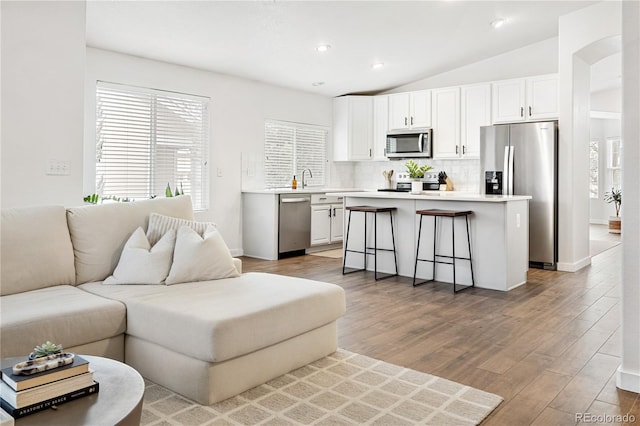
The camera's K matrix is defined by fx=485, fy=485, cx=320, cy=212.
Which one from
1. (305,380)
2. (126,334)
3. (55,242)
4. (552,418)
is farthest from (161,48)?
(552,418)

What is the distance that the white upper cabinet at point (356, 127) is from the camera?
25.6 ft

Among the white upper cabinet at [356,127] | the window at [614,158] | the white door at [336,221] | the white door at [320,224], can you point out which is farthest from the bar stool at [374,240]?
the window at [614,158]

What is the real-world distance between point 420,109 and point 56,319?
19.8 ft

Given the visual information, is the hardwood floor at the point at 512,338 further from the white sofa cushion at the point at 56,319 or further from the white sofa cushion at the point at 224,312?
the white sofa cushion at the point at 56,319

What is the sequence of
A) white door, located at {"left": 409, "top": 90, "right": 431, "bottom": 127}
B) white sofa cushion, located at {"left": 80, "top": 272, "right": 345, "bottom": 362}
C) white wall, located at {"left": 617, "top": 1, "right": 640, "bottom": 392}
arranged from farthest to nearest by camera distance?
white door, located at {"left": 409, "top": 90, "right": 431, "bottom": 127}, white wall, located at {"left": 617, "top": 1, "right": 640, "bottom": 392}, white sofa cushion, located at {"left": 80, "top": 272, "right": 345, "bottom": 362}

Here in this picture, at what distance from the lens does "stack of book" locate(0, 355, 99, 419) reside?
136 centimetres

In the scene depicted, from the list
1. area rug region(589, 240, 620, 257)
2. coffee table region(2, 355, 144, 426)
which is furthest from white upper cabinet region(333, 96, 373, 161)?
coffee table region(2, 355, 144, 426)

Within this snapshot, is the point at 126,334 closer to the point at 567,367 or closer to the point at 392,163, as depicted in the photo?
the point at 567,367

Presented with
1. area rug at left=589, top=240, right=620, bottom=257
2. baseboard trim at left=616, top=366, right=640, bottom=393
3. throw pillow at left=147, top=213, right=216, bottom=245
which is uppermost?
throw pillow at left=147, top=213, right=216, bottom=245

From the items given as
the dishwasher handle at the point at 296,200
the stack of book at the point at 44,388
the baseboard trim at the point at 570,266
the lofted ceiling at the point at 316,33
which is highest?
the lofted ceiling at the point at 316,33

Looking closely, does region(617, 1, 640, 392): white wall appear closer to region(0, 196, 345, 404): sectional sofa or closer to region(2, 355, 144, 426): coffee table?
region(0, 196, 345, 404): sectional sofa

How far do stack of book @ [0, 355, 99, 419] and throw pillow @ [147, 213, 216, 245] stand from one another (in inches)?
65.7

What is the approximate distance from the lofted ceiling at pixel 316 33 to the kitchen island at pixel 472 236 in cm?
186

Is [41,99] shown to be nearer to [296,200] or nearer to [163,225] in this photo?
[163,225]
